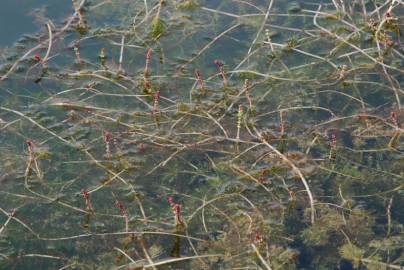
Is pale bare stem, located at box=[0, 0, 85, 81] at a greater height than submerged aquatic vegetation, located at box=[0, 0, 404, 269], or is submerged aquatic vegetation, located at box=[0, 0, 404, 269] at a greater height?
pale bare stem, located at box=[0, 0, 85, 81]

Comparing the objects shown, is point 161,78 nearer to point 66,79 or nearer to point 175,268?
point 66,79

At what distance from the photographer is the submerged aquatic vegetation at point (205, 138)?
10.3ft

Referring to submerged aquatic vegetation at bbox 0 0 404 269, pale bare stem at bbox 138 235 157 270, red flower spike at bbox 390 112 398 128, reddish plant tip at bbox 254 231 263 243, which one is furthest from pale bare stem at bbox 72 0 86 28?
red flower spike at bbox 390 112 398 128

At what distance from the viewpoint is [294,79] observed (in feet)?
12.7

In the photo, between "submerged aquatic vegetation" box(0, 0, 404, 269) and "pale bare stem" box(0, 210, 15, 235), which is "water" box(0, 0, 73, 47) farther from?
"pale bare stem" box(0, 210, 15, 235)

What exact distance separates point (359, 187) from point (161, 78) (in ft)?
4.85

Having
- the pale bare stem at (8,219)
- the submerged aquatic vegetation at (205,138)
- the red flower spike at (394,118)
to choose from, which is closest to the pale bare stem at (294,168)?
the submerged aquatic vegetation at (205,138)

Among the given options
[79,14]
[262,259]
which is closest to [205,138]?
[262,259]

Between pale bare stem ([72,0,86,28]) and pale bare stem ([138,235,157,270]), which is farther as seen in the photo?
pale bare stem ([72,0,86,28])

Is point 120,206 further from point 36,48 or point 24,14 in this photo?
point 24,14

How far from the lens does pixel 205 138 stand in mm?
3574

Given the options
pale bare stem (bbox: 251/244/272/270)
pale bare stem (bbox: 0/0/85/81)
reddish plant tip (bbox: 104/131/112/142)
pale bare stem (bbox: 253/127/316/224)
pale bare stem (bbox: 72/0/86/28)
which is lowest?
pale bare stem (bbox: 251/244/272/270)

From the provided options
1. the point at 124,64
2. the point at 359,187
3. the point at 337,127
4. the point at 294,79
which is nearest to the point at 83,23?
the point at 124,64

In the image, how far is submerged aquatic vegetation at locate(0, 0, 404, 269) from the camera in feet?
10.3
